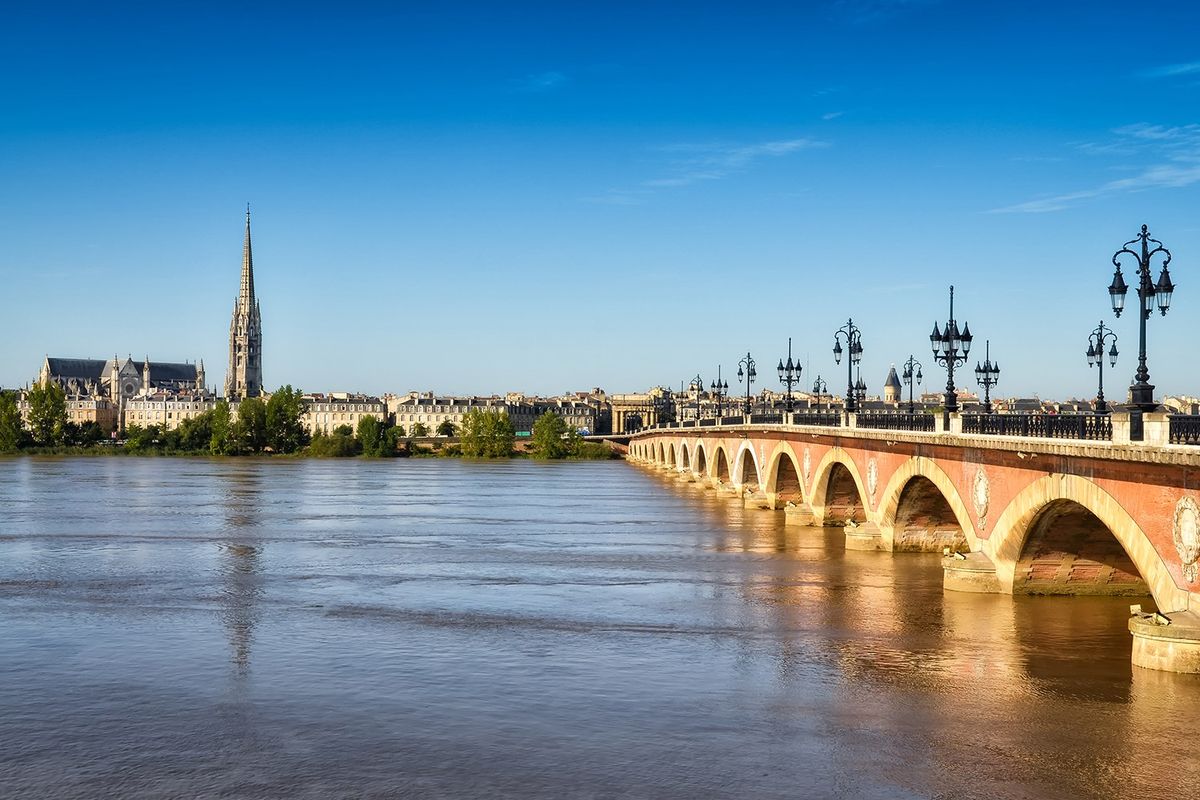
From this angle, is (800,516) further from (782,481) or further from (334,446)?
(334,446)

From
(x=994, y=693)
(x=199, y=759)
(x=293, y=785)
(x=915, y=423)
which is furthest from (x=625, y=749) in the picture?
(x=915, y=423)

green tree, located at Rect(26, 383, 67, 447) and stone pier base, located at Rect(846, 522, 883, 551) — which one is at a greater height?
green tree, located at Rect(26, 383, 67, 447)

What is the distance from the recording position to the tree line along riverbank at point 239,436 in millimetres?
132125

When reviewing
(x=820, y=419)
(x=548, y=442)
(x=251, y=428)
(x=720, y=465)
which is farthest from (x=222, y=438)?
(x=820, y=419)

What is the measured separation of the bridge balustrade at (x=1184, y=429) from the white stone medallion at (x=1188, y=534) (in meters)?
0.87

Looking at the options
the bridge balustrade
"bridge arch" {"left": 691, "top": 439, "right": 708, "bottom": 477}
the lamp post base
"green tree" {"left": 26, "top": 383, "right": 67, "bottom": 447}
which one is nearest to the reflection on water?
the bridge balustrade

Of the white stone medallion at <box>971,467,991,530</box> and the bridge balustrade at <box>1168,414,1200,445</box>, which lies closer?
the bridge balustrade at <box>1168,414,1200,445</box>

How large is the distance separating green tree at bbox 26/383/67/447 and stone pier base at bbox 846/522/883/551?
11114 cm

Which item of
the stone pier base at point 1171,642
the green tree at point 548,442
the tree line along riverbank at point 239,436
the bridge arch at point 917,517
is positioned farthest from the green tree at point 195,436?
the stone pier base at point 1171,642

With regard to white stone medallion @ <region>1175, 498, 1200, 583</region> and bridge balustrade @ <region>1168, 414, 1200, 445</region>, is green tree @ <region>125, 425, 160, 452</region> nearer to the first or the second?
bridge balustrade @ <region>1168, 414, 1200, 445</region>

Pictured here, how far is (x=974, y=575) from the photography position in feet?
95.7

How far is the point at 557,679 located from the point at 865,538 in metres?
20.1

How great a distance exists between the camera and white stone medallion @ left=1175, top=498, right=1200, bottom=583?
19.4 m

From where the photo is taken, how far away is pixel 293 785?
15.6 m
